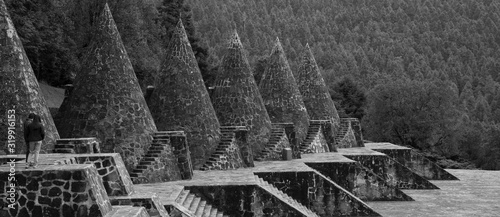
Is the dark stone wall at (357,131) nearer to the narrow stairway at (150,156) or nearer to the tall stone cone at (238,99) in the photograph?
the tall stone cone at (238,99)

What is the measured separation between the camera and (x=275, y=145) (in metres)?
19.3

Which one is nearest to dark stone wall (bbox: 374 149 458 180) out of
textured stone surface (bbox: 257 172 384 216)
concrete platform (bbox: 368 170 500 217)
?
concrete platform (bbox: 368 170 500 217)

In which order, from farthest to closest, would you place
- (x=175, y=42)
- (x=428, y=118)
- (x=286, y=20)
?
(x=286, y=20) < (x=428, y=118) < (x=175, y=42)

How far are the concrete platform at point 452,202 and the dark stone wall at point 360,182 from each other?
1.06 feet

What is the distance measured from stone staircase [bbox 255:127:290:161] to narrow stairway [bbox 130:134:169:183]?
5421mm

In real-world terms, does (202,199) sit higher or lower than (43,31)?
lower

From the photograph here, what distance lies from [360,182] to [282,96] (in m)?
5.54

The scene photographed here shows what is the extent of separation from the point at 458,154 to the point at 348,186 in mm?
24021

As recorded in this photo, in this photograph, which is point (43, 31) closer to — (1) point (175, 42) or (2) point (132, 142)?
(1) point (175, 42)

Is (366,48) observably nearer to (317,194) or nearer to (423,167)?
(423,167)

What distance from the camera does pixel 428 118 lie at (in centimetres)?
3734

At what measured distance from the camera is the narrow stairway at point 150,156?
43.5 feet

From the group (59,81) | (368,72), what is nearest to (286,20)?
(368,72)

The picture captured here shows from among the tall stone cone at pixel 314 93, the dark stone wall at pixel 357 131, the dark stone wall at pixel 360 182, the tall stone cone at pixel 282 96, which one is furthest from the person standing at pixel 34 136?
the dark stone wall at pixel 357 131
